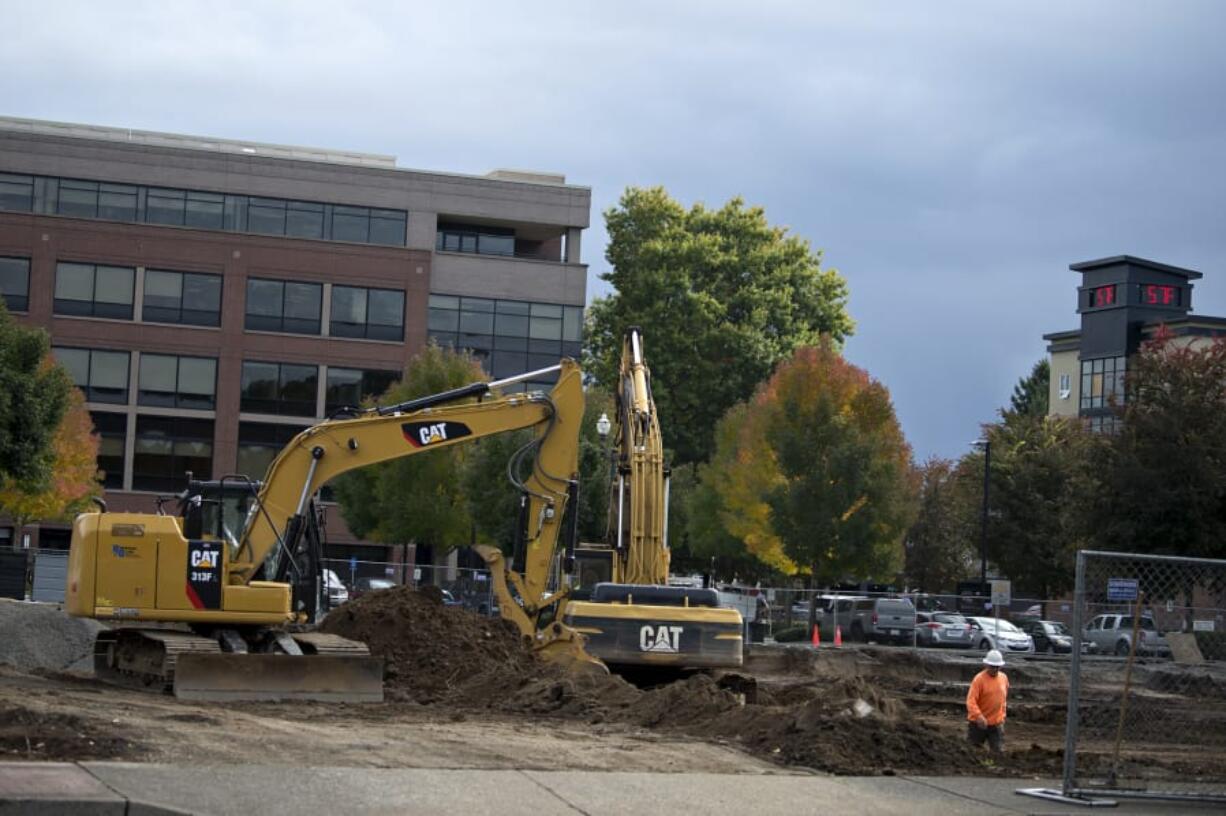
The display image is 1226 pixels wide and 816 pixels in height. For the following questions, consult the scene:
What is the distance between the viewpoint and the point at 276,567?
22.4 meters

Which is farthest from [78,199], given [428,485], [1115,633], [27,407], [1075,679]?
[1075,679]

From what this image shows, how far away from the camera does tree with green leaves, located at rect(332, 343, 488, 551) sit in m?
59.3

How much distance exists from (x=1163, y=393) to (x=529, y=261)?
3310 cm

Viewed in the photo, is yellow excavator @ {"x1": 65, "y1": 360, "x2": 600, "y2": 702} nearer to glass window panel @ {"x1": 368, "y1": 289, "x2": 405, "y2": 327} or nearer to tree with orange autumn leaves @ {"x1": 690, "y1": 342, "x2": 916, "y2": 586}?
tree with orange autumn leaves @ {"x1": 690, "y1": 342, "x2": 916, "y2": 586}

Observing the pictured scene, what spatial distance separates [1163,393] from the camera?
45.5m

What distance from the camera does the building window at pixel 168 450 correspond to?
2665 inches

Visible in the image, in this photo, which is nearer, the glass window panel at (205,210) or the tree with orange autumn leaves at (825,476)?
the tree with orange autumn leaves at (825,476)

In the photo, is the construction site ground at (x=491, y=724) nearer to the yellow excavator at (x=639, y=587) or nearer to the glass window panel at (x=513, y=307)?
the yellow excavator at (x=639, y=587)

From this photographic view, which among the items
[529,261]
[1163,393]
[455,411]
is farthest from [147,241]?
[455,411]

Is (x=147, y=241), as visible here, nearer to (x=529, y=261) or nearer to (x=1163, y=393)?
(x=529, y=261)

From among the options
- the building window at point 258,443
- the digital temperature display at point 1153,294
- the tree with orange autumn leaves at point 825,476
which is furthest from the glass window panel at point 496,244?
the digital temperature display at point 1153,294

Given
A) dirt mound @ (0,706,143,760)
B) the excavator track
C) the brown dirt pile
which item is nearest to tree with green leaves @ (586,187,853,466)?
the brown dirt pile

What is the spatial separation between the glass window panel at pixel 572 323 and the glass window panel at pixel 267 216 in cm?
1254

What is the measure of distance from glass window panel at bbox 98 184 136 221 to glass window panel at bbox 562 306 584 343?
18.5m
